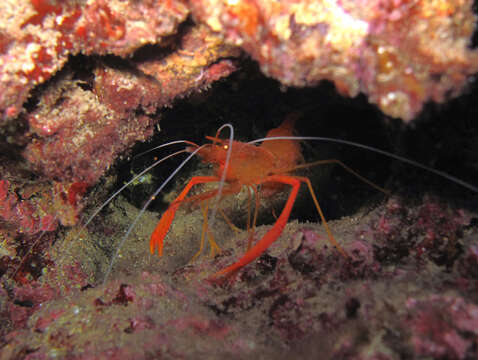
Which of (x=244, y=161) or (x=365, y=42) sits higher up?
(x=365, y=42)

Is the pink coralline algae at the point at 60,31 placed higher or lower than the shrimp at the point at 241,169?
higher

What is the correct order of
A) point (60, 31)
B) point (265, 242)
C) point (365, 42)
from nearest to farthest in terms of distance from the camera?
point (365, 42) < point (60, 31) < point (265, 242)

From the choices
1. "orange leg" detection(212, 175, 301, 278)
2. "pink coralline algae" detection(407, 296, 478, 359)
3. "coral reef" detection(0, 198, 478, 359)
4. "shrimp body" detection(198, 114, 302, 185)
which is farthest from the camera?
"shrimp body" detection(198, 114, 302, 185)

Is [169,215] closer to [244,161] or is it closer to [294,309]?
[244,161]

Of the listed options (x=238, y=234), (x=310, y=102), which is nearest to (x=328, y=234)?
(x=238, y=234)

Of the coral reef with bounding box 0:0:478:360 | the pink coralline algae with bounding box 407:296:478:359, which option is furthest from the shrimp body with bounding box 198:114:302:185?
the pink coralline algae with bounding box 407:296:478:359

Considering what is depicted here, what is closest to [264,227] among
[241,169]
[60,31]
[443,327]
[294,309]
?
[241,169]

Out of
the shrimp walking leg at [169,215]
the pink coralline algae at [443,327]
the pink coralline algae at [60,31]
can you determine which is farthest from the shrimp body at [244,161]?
the pink coralline algae at [443,327]

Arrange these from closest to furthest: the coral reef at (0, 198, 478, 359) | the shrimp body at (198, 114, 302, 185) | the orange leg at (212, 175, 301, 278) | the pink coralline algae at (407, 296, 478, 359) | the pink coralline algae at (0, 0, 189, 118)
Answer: the pink coralline algae at (407, 296, 478, 359) → the coral reef at (0, 198, 478, 359) → the pink coralline algae at (0, 0, 189, 118) → the orange leg at (212, 175, 301, 278) → the shrimp body at (198, 114, 302, 185)

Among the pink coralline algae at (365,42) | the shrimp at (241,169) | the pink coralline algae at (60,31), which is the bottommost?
the shrimp at (241,169)

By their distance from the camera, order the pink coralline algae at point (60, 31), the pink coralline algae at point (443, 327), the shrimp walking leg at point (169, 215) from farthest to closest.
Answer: the shrimp walking leg at point (169, 215) → the pink coralline algae at point (60, 31) → the pink coralline algae at point (443, 327)

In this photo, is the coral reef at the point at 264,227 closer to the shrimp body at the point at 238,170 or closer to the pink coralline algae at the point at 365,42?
the pink coralline algae at the point at 365,42

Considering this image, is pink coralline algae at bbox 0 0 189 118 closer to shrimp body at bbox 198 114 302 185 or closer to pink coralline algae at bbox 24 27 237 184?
pink coralline algae at bbox 24 27 237 184
